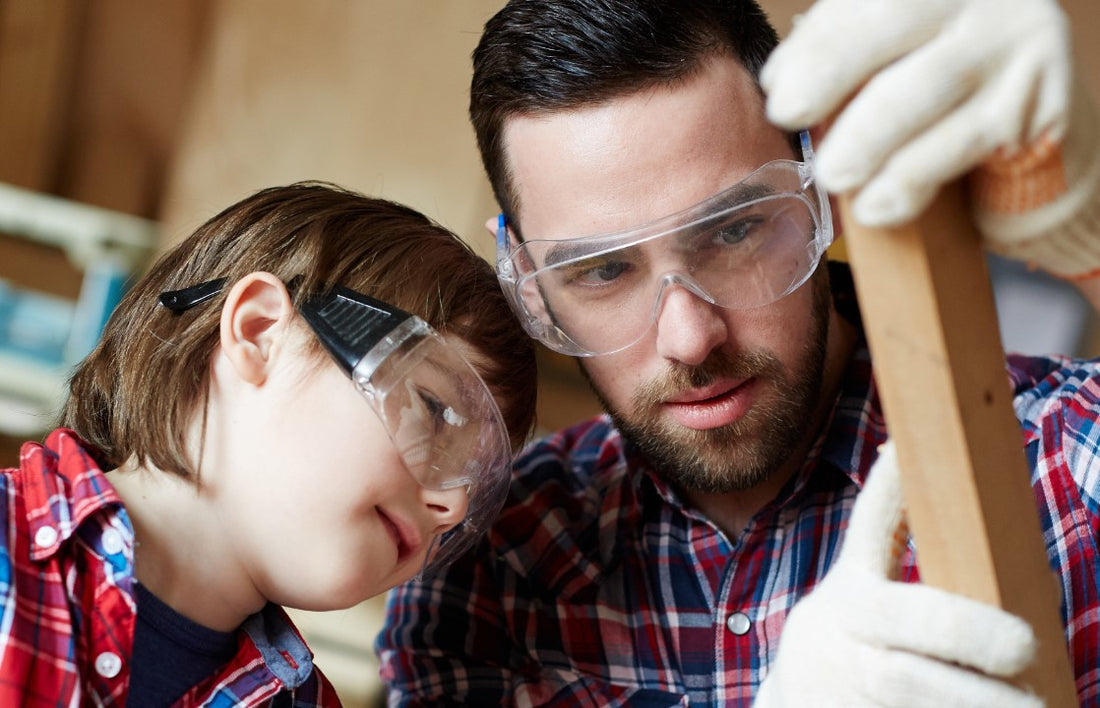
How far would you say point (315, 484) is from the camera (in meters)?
1.22

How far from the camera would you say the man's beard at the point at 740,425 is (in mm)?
1433

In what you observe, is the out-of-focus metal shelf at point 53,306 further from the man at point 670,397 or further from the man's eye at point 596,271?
the man's eye at point 596,271


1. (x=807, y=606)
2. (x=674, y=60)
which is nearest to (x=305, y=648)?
(x=807, y=606)

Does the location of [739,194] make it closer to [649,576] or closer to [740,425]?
[740,425]

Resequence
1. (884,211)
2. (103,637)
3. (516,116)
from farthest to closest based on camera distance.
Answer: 1. (516,116)
2. (103,637)
3. (884,211)

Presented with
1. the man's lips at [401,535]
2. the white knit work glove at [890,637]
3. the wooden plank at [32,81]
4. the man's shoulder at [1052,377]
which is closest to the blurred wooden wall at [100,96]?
the wooden plank at [32,81]

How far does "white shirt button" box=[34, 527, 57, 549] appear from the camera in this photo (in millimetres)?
1157

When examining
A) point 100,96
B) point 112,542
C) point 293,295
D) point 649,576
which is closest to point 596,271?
Result: point 293,295

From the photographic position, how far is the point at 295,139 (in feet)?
12.3

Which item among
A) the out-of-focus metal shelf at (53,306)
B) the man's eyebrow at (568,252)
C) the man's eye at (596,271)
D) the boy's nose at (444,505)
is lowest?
the out-of-focus metal shelf at (53,306)

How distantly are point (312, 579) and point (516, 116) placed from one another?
691 mm

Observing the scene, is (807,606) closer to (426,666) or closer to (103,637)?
(103,637)

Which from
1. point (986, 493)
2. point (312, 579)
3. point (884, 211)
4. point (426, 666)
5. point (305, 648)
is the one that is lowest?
point (426, 666)

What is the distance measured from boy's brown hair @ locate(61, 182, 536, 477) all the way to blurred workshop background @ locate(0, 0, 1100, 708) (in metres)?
1.48
